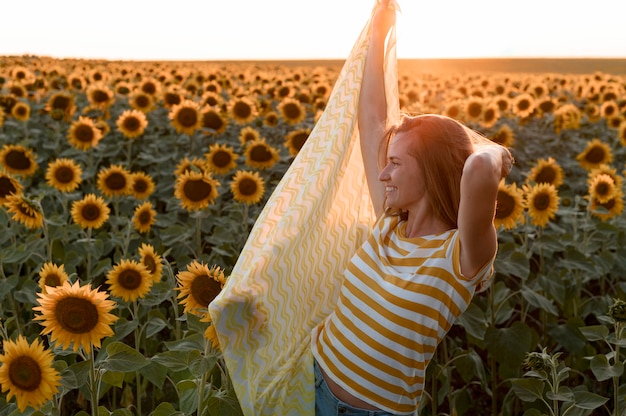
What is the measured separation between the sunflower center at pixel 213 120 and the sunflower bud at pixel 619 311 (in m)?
4.97

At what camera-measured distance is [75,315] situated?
2.45 metres

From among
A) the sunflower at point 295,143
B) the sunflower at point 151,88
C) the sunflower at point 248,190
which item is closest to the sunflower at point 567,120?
the sunflower at point 295,143

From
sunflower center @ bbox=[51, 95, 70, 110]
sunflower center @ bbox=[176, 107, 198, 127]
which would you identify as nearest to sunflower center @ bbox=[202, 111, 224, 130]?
sunflower center @ bbox=[176, 107, 198, 127]

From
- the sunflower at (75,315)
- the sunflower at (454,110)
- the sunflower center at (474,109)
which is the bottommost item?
the sunflower at (454,110)

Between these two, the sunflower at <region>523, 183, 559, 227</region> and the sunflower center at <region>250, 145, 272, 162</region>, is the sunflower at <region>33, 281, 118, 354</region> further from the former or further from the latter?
the sunflower center at <region>250, 145, 272, 162</region>

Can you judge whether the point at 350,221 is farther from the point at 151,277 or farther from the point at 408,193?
the point at 151,277

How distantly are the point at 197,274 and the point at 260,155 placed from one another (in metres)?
3.40

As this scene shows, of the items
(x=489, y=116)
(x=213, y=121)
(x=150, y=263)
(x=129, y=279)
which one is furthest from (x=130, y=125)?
(x=489, y=116)

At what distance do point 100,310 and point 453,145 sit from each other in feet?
4.16

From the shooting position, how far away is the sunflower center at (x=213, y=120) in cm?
728

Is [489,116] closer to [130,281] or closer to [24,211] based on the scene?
[24,211]

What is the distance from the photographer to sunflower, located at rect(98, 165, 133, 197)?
534 cm

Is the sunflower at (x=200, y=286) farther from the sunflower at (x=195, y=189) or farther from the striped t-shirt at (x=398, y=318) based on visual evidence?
the sunflower at (x=195, y=189)

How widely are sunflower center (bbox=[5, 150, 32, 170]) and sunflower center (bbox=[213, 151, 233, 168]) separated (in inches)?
54.3
